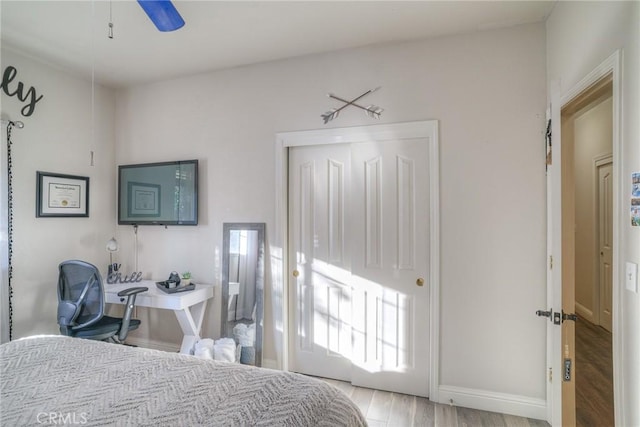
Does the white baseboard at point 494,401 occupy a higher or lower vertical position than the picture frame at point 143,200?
lower

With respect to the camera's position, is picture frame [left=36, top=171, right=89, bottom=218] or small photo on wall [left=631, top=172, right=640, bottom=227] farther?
picture frame [left=36, top=171, right=89, bottom=218]

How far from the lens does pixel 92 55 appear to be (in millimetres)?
2699

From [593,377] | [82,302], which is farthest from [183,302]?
[593,377]

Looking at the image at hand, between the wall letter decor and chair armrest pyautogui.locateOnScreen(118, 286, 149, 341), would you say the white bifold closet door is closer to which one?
chair armrest pyautogui.locateOnScreen(118, 286, 149, 341)

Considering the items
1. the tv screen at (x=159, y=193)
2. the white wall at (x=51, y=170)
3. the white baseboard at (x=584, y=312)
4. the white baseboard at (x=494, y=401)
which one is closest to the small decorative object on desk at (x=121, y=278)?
the white wall at (x=51, y=170)

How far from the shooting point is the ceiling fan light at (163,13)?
1.56 metres

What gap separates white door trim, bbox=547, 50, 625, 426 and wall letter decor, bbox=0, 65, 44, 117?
3.73m

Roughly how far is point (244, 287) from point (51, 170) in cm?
201

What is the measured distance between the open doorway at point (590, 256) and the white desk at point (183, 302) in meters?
2.64

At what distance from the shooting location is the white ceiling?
6.73ft

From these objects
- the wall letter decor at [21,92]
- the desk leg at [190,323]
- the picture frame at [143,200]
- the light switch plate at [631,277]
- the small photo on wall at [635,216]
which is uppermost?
the wall letter decor at [21,92]

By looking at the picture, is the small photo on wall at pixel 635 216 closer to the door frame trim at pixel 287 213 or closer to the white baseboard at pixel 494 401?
the door frame trim at pixel 287 213

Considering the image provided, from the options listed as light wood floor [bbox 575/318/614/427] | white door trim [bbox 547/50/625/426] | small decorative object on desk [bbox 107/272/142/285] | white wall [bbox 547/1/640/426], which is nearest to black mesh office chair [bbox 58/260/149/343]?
small decorative object on desk [bbox 107/272/142/285]

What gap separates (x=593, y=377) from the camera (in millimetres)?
2658
